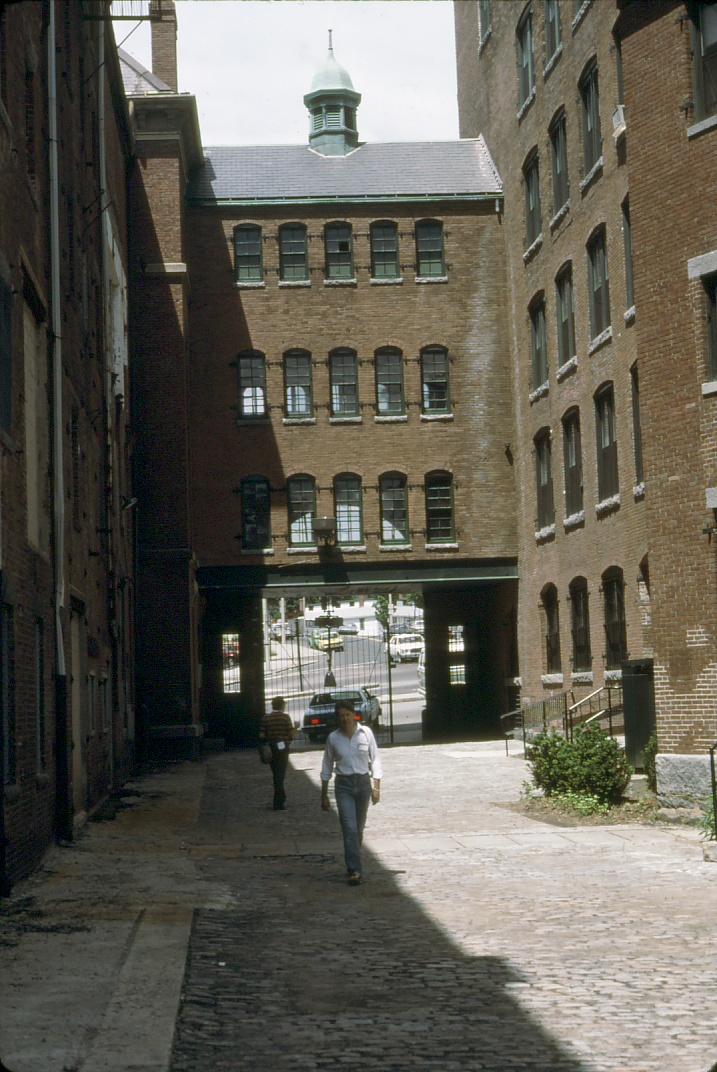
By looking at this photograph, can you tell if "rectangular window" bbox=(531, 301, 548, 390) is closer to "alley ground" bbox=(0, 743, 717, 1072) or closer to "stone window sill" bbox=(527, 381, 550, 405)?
"stone window sill" bbox=(527, 381, 550, 405)

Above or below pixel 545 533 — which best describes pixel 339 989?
below

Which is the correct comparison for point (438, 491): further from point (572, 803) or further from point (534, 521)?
point (572, 803)

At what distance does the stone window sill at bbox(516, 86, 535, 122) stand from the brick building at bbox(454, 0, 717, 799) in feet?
0.31

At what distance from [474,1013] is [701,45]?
50.8ft

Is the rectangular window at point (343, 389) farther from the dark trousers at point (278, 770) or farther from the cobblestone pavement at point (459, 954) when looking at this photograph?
Answer: the cobblestone pavement at point (459, 954)

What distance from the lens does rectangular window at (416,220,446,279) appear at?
4253 cm

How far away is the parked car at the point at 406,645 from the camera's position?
305ft

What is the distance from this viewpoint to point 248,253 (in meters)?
42.5

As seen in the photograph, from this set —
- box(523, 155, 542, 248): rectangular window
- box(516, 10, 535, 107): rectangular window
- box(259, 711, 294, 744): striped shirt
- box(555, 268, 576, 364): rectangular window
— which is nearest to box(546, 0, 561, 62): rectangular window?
box(516, 10, 535, 107): rectangular window

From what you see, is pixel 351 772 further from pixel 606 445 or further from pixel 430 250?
pixel 430 250

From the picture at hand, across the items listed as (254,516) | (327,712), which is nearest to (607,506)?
(254,516)

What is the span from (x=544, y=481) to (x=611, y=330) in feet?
25.4

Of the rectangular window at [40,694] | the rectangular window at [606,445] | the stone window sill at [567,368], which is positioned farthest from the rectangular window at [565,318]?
the rectangular window at [40,694]

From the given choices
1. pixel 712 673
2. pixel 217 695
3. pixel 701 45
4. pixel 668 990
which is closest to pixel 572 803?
pixel 712 673
